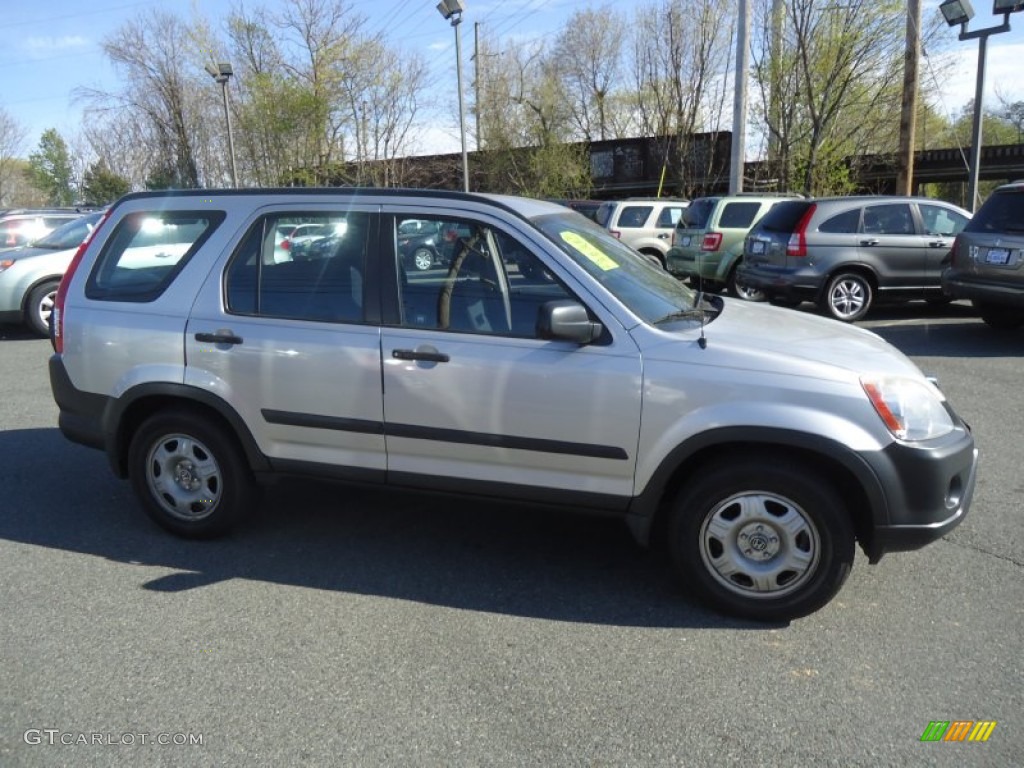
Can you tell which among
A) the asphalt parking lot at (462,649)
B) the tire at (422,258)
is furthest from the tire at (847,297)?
the tire at (422,258)

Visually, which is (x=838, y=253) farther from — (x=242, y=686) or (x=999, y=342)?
(x=242, y=686)

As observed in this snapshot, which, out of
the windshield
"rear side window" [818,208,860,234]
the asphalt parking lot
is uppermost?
"rear side window" [818,208,860,234]

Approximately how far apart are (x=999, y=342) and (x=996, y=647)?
755cm

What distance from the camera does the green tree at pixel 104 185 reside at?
132 feet

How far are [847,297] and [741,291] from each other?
2.16 meters

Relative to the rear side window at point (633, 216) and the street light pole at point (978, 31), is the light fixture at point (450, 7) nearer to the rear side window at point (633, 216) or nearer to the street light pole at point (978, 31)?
the rear side window at point (633, 216)

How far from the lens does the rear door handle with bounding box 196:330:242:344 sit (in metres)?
4.07

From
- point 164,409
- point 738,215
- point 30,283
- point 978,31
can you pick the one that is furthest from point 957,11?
point 30,283

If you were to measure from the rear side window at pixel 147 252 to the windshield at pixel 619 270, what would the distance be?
1822mm

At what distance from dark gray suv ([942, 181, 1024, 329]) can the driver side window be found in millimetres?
7355

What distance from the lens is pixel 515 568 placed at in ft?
13.3

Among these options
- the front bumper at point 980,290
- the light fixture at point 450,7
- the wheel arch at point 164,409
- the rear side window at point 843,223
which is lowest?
the wheel arch at point 164,409

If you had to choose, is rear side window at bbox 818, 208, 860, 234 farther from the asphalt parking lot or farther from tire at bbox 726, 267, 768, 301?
the asphalt parking lot

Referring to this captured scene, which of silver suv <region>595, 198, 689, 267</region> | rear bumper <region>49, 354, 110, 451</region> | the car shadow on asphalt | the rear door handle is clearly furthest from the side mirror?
silver suv <region>595, 198, 689, 267</region>
